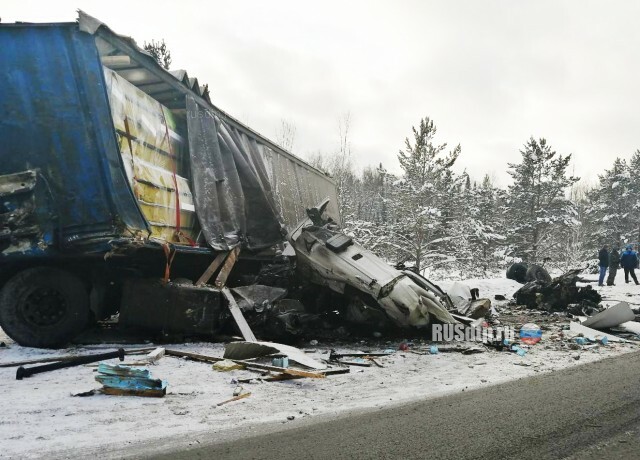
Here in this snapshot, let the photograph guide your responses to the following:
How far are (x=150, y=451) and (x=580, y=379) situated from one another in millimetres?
3732

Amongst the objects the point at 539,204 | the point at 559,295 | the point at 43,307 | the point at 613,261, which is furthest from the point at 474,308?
the point at 539,204

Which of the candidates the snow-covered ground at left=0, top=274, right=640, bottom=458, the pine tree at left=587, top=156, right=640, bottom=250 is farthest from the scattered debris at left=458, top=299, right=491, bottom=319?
the pine tree at left=587, top=156, right=640, bottom=250

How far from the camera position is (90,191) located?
4703 millimetres

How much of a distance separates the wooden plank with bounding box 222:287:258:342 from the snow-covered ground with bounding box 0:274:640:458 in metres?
Result: 0.35

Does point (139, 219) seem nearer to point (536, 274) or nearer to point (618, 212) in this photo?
point (536, 274)

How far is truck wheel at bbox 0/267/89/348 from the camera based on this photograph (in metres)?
4.80

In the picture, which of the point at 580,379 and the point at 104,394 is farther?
the point at 580,379

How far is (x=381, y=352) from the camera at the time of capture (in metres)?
5.40

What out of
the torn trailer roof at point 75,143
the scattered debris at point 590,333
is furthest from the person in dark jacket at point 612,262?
the torn trailer roof at point 75,143

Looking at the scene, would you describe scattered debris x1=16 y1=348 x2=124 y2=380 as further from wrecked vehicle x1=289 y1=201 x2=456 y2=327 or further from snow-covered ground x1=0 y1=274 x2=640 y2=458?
wrecked vehicle x1=289 y1=201 x2=456 y2=327

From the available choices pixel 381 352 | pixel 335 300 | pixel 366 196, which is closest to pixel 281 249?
pixel 335 300

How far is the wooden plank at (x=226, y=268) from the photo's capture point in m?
5.80

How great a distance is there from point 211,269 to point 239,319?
99 cm

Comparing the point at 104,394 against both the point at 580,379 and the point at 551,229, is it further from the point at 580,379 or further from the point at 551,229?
the point at 551,229
